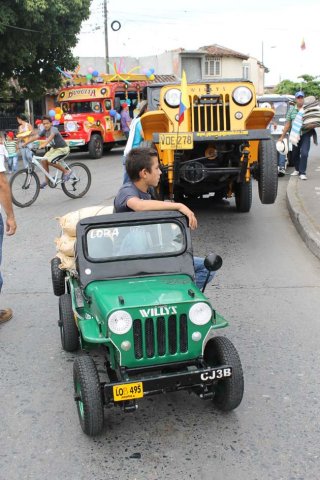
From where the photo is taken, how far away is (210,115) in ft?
24.4

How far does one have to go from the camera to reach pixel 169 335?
316 centimetres

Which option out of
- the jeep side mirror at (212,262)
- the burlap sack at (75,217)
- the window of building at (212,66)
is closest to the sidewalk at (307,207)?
the burlap sack at (75,217)

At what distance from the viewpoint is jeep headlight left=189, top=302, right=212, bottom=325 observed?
10.4ft

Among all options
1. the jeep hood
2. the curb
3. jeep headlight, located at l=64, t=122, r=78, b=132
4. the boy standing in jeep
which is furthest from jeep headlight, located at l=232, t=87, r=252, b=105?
jeep headlight, located at l=64, t=122, r=78, b=132

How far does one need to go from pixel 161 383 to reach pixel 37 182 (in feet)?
27.1

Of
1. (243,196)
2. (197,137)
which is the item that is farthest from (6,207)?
(243,196)

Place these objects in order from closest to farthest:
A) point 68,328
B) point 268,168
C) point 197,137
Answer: point 68,328 → point 197,137 → point 268,168

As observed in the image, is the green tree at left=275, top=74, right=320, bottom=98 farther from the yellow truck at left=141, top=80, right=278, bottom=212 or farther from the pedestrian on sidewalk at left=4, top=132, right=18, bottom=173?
the yellow truck at left=141, top=80, right=278, bottom=212

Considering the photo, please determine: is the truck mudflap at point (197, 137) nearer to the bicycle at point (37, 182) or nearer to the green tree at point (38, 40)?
the bicycle at point (37, 182)

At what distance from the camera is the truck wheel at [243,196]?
352 inches

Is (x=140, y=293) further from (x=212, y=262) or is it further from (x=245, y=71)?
(x=245, y=71)

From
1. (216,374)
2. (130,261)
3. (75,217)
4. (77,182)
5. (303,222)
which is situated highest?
(75,217)

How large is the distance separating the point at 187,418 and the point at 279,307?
7.08ft

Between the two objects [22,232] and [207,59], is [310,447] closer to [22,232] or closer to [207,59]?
[22,232]
